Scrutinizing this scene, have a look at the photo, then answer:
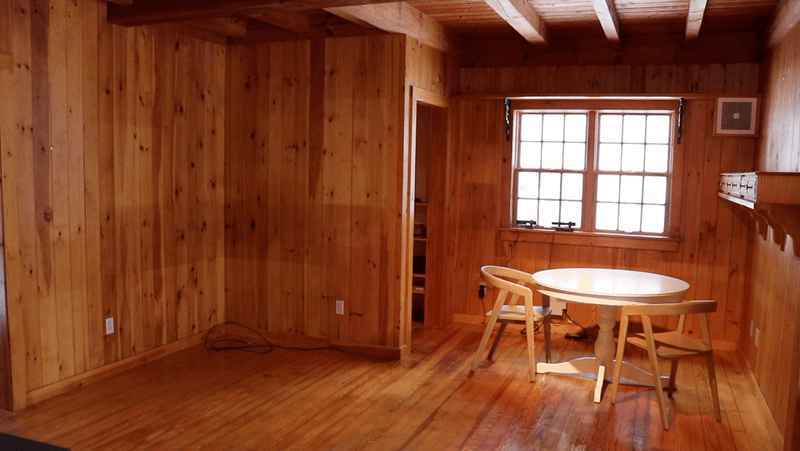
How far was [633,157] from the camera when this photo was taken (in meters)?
5.67

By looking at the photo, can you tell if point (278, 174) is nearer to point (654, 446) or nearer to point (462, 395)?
point (462, 395)

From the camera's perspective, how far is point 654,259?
5.54 metres

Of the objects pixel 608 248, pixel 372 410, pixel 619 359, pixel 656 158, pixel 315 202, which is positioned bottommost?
pixel 372 410

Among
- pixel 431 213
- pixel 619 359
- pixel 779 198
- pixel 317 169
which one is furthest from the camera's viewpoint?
pixel 431 213

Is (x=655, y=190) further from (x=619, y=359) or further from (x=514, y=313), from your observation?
(x=619, y=359)

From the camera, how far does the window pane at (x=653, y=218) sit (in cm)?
561

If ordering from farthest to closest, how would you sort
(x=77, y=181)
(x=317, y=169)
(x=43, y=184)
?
(x=317, y=169)
(x=77, y=181)
(x=43, y=184)

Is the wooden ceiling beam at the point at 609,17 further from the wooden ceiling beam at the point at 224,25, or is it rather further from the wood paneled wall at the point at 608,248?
the wooden ceiling beam at the point at 224,25

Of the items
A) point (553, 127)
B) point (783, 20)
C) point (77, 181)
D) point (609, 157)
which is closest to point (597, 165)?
point (609, 157)

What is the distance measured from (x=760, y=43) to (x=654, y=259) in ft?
6.17

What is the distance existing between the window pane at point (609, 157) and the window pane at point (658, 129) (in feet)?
0.88

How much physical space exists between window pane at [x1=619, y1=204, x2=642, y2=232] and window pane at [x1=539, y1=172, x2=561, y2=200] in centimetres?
56

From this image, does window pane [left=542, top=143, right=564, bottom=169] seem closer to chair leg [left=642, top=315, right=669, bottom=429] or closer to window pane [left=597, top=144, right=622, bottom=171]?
window pane [left=597, top=144, right=622, bottom=171]

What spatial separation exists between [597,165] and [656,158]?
48cm
